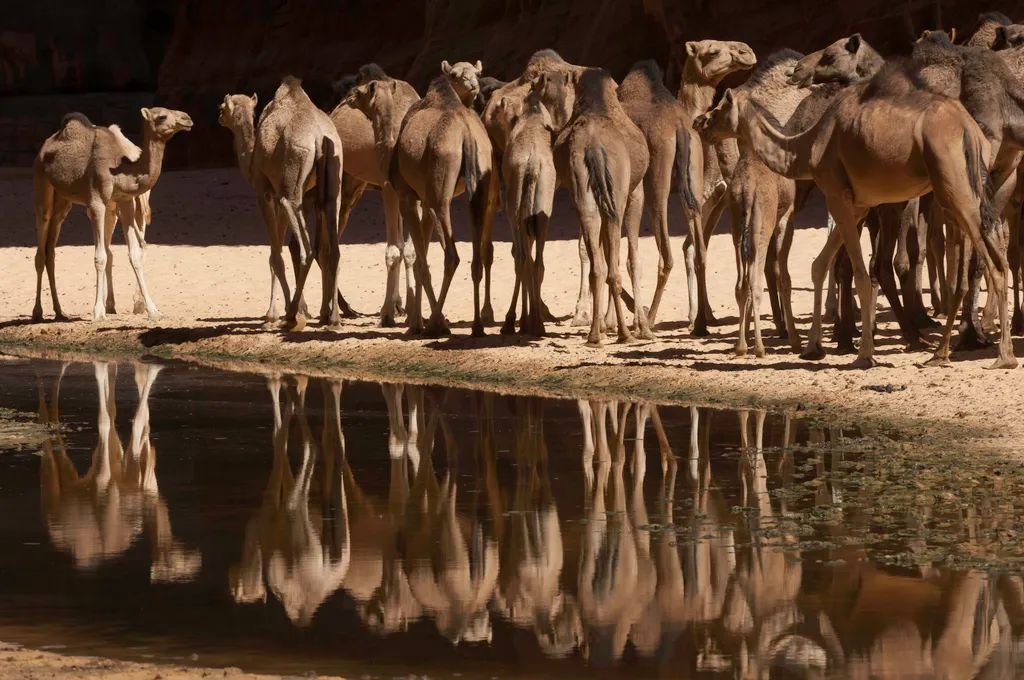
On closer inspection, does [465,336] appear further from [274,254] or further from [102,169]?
[102,169]

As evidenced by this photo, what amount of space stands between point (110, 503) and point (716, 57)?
935 centimetres

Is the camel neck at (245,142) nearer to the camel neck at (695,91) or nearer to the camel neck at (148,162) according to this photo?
the camel neck at (148,162)

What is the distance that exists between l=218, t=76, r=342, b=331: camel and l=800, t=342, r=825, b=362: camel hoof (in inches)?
207

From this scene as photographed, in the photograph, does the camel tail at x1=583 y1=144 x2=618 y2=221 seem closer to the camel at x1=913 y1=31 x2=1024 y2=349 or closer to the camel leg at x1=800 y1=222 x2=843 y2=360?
the camel leg at x1=800 y1=222 x2=843 y2=360

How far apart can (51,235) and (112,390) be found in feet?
23.1

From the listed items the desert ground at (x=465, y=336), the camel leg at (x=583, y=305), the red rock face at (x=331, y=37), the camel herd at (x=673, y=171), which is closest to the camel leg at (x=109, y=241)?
the camel herd at (x=673, y=171)

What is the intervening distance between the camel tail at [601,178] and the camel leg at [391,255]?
3644mm

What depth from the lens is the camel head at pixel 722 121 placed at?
12.9 m

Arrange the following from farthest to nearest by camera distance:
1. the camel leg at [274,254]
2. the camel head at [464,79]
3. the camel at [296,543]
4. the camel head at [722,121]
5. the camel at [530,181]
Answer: the camel leg at [274,254], the camel head at [464,79], the camel at [530,181], the camel head at [722,121], the camel at [296,543]

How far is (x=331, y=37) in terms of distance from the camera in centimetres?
3822

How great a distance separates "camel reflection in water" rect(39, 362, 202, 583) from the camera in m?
7.16

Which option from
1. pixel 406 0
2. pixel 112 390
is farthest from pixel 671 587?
pixel 406 0

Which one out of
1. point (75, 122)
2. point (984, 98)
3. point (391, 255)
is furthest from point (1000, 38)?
point (75, 122)

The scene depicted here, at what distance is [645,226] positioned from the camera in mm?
24016
